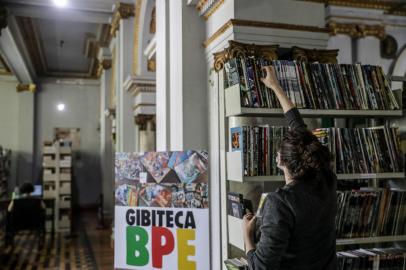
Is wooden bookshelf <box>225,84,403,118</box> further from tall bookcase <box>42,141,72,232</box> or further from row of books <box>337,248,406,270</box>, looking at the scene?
tall bookcase <box>42,141,72,232</box>

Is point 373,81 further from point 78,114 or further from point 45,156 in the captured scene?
point 78,114

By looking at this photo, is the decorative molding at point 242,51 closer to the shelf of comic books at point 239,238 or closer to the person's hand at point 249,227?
the shelf of comic books at point 239,238

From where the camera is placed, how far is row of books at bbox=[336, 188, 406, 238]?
241 centimetres

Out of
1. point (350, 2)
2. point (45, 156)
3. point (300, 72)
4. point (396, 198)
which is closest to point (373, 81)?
point (300, 72)

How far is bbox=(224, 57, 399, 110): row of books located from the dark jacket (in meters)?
0.77

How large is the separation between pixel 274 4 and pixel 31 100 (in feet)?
36.0

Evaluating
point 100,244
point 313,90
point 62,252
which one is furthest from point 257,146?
point 100,244

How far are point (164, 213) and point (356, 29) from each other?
4165 mm

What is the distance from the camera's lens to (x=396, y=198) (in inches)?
98.5

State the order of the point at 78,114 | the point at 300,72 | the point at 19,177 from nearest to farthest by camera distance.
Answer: the point at 300,72
the point at 19,177
the point at 78,114

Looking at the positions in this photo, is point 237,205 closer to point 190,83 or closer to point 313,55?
point 313,55

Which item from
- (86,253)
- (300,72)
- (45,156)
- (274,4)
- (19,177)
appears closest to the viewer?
(300,72)

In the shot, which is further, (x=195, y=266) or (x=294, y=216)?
(x=195, y=266)

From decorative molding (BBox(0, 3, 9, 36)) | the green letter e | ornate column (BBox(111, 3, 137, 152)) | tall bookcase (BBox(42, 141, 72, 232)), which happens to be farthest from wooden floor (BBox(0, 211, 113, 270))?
decorative molding (BBox(0, 3, 9, 36))
